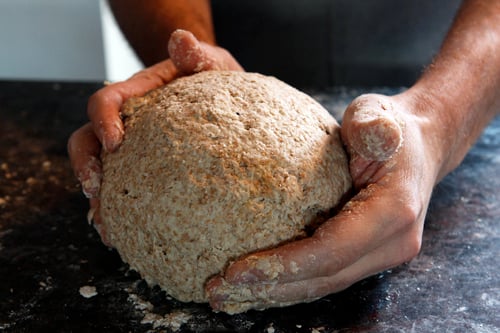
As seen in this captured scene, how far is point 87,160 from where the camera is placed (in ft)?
4.60

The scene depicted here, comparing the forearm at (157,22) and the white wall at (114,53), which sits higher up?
the forearm at (157,22)

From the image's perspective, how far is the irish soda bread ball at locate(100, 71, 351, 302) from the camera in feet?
3.88

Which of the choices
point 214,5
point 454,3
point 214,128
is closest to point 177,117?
point 214,128

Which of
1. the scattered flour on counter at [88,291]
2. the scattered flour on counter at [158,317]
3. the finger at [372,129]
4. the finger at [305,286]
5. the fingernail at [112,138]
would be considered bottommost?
the scattered flour on counter at [88,291]

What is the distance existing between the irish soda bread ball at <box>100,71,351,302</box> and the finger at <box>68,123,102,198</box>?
0.04m

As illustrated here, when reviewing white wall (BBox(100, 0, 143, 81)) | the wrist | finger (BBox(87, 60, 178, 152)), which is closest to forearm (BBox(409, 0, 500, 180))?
the wrist

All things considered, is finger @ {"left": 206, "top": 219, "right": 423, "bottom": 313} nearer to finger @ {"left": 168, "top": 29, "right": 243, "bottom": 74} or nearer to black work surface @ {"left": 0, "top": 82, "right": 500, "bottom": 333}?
black work surface @ {"left": 0, "top": 82, "right": 500, "bottom": 333}

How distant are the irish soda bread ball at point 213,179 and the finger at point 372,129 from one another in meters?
0.08

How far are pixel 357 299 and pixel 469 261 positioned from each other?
0.31 meters

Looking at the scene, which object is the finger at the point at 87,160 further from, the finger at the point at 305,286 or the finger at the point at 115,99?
the finger at the point at 305,286

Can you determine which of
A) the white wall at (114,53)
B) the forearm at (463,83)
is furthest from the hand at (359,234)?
the white wall at (114,53)

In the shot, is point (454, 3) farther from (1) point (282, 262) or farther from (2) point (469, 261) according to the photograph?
(1) point (282, 262)

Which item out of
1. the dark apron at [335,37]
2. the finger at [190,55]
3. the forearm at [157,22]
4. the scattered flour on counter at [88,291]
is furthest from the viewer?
the dark apron at [335,37]

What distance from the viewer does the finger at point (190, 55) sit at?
142cm
